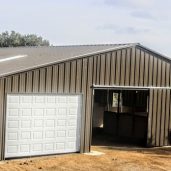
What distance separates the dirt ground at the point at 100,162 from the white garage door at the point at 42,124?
397mm

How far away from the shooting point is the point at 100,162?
16547mm

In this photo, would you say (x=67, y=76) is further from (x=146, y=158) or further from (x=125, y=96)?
(x=125, y=96)

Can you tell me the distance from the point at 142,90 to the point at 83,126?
3845mm

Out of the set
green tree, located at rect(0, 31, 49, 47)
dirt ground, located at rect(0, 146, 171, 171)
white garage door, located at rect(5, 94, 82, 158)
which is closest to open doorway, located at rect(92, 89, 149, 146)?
dirt ground, located at rect(0, 146, 171, 171)

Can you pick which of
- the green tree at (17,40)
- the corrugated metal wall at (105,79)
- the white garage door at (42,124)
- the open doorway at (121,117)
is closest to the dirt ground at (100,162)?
the white garage door at (42,124)

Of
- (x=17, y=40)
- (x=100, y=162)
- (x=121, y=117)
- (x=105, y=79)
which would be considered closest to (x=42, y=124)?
(x=100, y=162)

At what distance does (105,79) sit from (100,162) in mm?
3831

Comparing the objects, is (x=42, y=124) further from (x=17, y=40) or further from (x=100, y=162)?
(x=17, y=40)

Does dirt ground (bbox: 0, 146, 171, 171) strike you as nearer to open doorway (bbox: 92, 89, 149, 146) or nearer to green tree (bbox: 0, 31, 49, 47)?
open doorway (bbox: 92, 89, 149, 146)

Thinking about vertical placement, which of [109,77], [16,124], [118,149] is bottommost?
[118,149]

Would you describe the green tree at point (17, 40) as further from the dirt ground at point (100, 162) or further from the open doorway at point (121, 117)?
the dirt ground at point (100, 162)

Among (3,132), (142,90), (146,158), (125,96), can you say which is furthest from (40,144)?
(125,96)

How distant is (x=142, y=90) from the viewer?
2064cm

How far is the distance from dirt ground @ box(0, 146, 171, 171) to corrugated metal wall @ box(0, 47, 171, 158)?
975 mm
